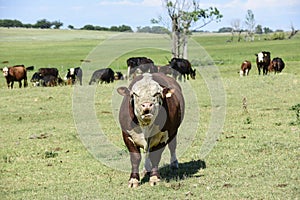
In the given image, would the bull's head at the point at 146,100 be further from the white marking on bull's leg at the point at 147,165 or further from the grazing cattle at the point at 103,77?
the grazing cattle at the point at 103,77

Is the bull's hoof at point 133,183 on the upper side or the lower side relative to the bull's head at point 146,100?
lower

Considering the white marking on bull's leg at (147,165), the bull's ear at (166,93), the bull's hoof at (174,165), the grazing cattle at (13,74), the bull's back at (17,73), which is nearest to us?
the bull's ear at (166,93)

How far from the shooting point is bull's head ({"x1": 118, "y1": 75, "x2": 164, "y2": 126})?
25.1 ft

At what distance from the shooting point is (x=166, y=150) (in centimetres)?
1138

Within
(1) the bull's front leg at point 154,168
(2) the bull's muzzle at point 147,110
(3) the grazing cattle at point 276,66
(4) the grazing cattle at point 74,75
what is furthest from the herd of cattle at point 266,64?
(2) the bull's muzzle at point 147,110

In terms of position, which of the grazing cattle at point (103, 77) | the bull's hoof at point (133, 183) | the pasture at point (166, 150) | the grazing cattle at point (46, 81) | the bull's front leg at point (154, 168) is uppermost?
the bull's front leg at point (154, 168)

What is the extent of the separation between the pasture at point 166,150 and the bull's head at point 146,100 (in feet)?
3.42

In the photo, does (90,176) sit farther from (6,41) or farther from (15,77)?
(6,41)

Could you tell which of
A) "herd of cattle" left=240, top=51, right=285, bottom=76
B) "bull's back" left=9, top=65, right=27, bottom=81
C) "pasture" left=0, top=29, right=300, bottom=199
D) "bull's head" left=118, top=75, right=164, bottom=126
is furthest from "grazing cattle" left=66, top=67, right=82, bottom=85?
"bull's head" left=118, top=75, right=164, bottom=126

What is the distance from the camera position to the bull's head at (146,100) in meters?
7.64

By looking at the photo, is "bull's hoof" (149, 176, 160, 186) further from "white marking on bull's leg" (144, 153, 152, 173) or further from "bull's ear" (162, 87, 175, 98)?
"bull's ear" (162, 87, 175, 98)

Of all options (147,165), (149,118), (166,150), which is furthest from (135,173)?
(166,150)

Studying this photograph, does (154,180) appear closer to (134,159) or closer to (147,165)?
(134,159)

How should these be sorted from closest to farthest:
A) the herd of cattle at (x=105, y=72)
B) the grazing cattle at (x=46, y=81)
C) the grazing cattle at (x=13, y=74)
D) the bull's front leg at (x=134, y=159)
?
the bull's front leg at (x=134, y=159) < the grazing cattle at (x=13, y=74) < the herd of cattle at (x=105, y=72) < the grazing cattle at (x=46, y=81)
